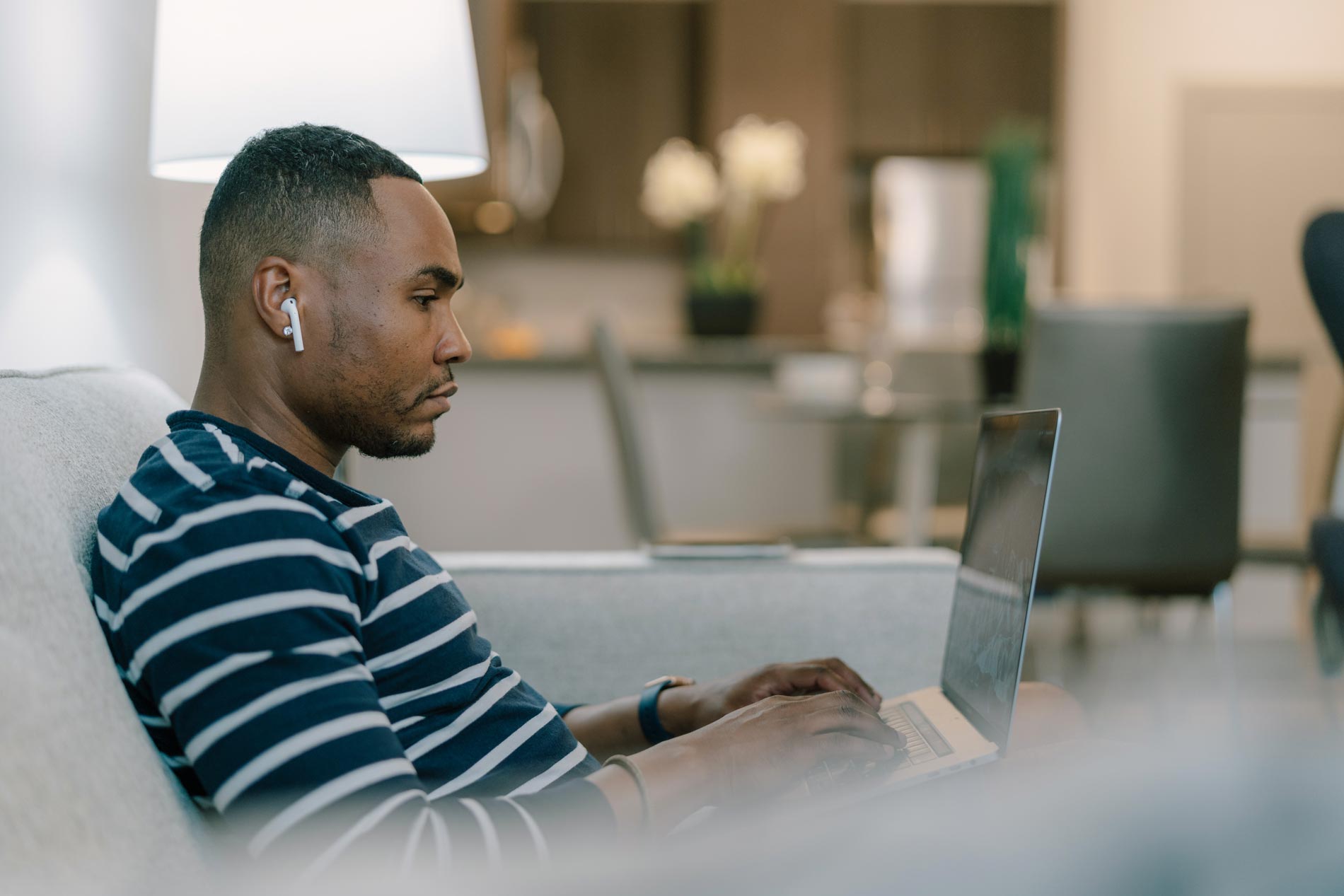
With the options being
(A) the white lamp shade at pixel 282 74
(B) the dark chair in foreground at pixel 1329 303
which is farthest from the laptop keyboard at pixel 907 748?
(B) the dark chair in foreground at pixel 1329 303

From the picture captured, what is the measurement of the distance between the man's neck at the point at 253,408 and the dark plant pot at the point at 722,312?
3.02 metres

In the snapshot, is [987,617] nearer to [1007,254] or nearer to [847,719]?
[847,719]

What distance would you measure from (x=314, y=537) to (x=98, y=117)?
84 cm

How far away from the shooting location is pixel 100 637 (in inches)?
28.0

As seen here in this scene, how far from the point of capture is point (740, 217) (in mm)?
3932

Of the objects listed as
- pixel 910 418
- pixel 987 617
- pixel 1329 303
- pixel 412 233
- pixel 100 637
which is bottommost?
pixel 910 418

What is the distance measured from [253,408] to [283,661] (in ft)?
0.93

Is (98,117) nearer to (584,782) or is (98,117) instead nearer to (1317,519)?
(584,782)

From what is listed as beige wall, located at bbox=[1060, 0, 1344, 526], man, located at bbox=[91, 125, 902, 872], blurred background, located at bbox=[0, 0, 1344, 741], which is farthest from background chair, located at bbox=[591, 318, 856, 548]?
beige wall, located at bbox=[1060, 0, 1344, 526]

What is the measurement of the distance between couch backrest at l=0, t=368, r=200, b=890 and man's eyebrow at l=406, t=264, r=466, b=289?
0.27 m

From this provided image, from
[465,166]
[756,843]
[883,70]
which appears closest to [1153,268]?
[883,70]

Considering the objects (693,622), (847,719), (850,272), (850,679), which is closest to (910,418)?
(693,622)

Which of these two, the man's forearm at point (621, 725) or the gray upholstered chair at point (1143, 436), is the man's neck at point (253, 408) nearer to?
the man's forearm at point (621, 725)

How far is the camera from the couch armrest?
1.34m
